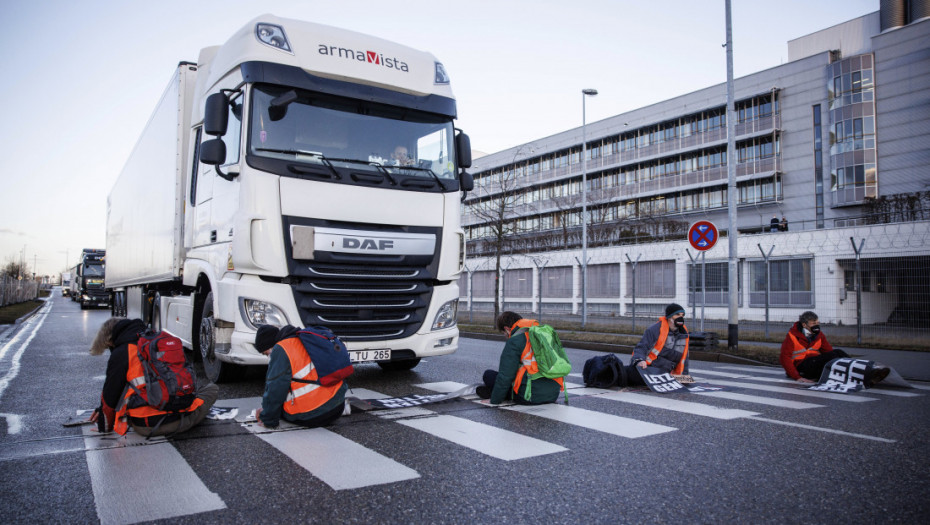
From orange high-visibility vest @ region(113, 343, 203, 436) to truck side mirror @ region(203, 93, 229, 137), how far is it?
2.84 metres

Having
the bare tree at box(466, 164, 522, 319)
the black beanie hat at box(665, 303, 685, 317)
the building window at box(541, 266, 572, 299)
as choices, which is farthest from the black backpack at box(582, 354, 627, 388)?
the building window at box(541, 266, 572, 299)

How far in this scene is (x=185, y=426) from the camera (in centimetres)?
491

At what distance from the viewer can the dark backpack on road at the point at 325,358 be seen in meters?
5.13

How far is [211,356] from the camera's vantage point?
7.41 m

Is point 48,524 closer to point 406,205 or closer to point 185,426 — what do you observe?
point 185,426

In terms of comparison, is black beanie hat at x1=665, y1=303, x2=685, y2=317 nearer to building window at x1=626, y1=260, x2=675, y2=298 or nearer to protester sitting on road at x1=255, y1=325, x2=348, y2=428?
protester sitting on road at x1=255, y1=325, x2=348, y2=428

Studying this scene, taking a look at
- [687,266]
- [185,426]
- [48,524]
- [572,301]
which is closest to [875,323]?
[687,266]

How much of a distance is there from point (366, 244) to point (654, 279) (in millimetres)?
29202

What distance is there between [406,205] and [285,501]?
420 centimetres

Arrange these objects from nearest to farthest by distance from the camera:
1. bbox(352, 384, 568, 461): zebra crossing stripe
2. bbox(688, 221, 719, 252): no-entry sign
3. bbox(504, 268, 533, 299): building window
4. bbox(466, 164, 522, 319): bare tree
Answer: bbox(352, 384, 568, 461): zebra crossing stripe
bbox(688, 221, 719, 252): no-entry sign
bbox(466, 164, 522, 319): bare tree
bbox(504, 268, 533, 299): building window

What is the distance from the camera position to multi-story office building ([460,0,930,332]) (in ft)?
88.3

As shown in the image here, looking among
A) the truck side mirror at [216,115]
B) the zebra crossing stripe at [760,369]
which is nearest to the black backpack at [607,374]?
Result: the zebra crossing stripe at [760,369]

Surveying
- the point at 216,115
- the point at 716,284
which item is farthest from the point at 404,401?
the point at 716,284

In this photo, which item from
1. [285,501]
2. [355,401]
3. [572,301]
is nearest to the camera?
[285,501]
